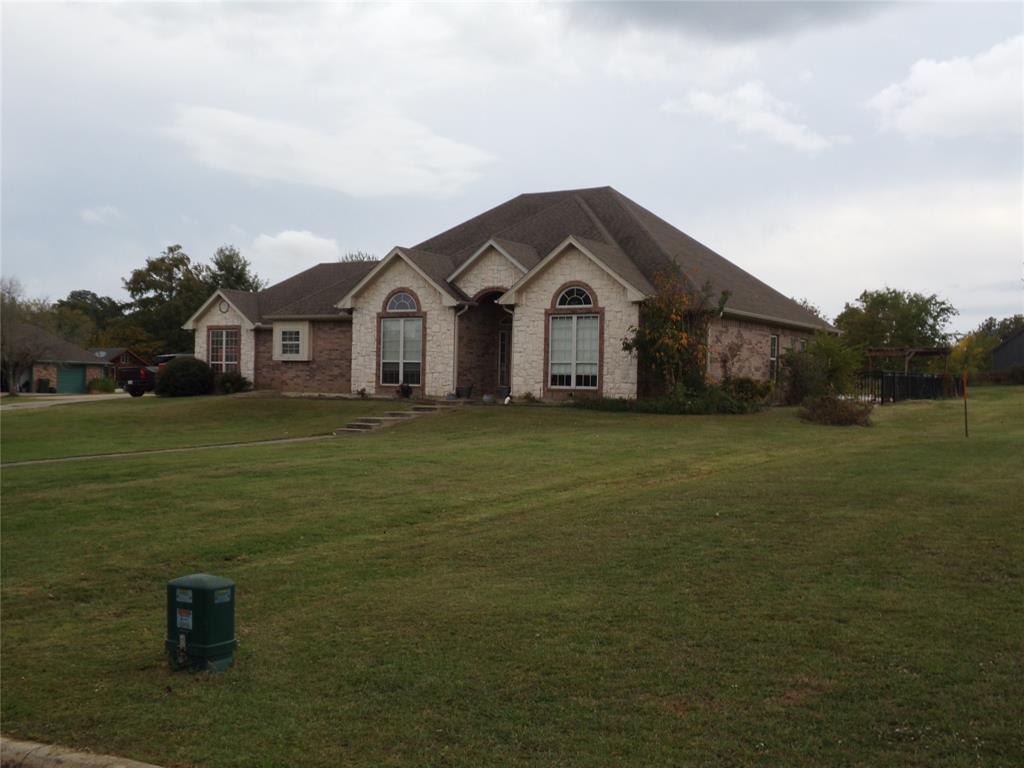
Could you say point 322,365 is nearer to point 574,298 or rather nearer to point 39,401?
point 574,298

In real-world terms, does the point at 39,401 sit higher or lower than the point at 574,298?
lower

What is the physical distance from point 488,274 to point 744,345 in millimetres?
9264

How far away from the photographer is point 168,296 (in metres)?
89.9

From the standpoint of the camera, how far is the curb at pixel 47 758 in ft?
20.2

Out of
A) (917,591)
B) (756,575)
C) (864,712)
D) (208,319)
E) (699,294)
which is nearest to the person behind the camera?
(864,712)

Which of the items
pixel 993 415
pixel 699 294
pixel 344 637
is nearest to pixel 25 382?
pixel 699 294

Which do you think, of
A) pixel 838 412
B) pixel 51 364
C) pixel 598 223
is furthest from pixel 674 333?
pixel 51 364

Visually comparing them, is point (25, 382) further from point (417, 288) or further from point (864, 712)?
point (864, 712)

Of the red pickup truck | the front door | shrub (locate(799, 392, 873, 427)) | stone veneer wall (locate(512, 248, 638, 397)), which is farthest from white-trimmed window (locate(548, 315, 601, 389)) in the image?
the red pickup truck

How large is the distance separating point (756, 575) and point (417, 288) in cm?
2644

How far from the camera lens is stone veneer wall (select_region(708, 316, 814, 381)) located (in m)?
33.1

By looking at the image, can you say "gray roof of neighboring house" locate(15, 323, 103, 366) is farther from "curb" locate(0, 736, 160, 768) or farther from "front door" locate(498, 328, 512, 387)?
"curb" locate(0, 736, 160, 768)

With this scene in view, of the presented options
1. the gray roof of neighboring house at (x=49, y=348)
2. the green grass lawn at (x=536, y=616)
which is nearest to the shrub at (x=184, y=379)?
the gray roof of neighboring house at (x=49, y=348)

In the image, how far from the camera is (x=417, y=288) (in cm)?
3503
